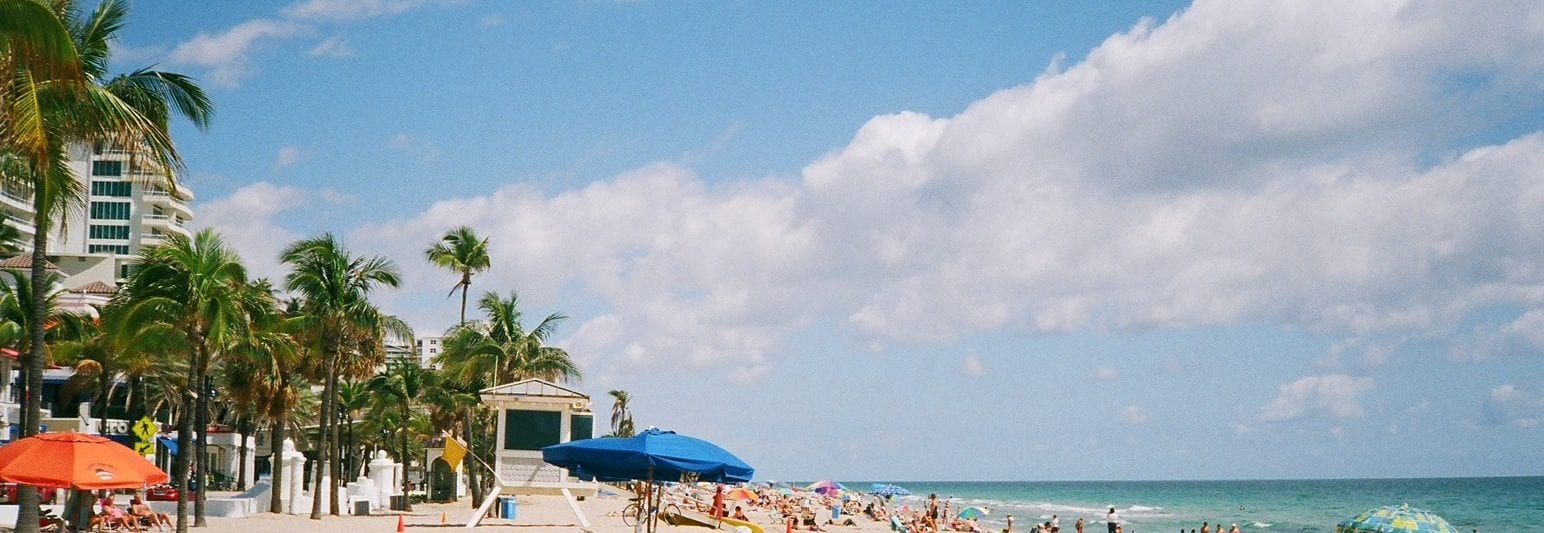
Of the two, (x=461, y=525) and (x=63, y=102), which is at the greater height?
(x=63, y=102)

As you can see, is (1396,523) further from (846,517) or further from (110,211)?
(110,211)

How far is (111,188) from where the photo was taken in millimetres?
103250

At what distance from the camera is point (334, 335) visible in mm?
33625

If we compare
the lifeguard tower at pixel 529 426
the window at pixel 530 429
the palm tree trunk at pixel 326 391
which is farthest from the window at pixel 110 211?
the window at pixel 530 429

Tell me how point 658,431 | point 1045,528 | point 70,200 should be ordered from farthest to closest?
point 1045,528
point 70,200
point 658,431

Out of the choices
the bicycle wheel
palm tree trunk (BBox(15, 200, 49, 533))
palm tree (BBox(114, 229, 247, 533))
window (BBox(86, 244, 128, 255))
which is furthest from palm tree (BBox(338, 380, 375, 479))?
window (BBox(86, 244, 128, 255))

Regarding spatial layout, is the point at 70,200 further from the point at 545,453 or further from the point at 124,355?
the point at 124,355

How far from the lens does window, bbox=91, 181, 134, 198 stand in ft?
336

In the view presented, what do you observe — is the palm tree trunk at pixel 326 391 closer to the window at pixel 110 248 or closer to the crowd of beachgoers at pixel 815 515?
the crowd of beachgoers at pixel 815 515

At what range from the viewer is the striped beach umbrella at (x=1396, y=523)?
2192cm

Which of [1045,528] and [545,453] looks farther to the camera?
[1045,528]

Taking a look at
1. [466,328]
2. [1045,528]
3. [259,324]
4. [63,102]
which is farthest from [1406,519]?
[466,328]

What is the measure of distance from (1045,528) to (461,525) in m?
18.9

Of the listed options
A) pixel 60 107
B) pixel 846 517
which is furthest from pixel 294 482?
pixel 846 517
